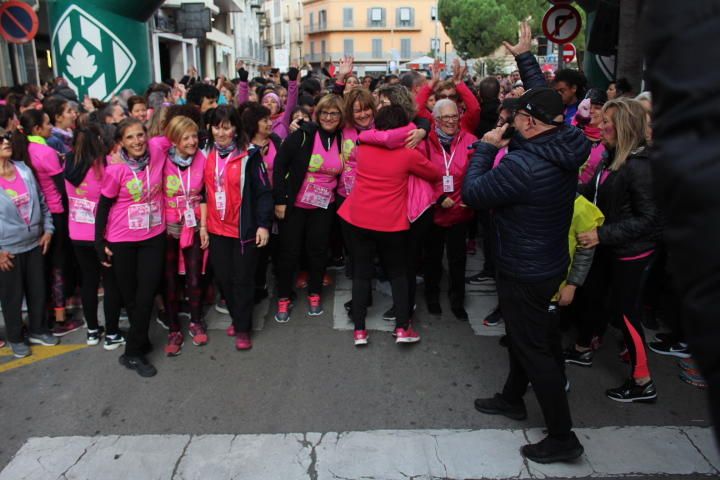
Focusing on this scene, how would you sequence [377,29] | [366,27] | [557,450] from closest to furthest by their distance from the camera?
[557,450]
[377,29]
[366,27]

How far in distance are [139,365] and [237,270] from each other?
100cm

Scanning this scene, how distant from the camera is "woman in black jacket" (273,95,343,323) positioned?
5141mm

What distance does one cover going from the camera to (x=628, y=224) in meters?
3.76

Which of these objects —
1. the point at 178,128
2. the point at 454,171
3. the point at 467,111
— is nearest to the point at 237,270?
the point at 178,128

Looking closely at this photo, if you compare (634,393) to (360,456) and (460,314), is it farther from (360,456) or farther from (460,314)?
(360,456)

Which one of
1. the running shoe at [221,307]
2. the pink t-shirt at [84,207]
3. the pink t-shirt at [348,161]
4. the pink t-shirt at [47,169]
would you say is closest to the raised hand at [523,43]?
the pink t-shirt at [348,161]

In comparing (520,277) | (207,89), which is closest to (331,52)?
(207,89)

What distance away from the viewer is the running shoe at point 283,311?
5.32 m

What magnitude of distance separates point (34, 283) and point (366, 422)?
292 centimetres

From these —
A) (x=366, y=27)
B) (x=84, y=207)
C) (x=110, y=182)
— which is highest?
(x=366, y=27)

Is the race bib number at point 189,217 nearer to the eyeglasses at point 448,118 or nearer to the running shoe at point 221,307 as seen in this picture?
the running shoe at point 221,307

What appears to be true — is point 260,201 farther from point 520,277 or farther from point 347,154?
point 520,277

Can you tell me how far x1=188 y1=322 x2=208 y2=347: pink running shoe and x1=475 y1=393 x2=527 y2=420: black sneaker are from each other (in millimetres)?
2289

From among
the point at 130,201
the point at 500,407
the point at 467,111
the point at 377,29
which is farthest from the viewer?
the point at 377,29
